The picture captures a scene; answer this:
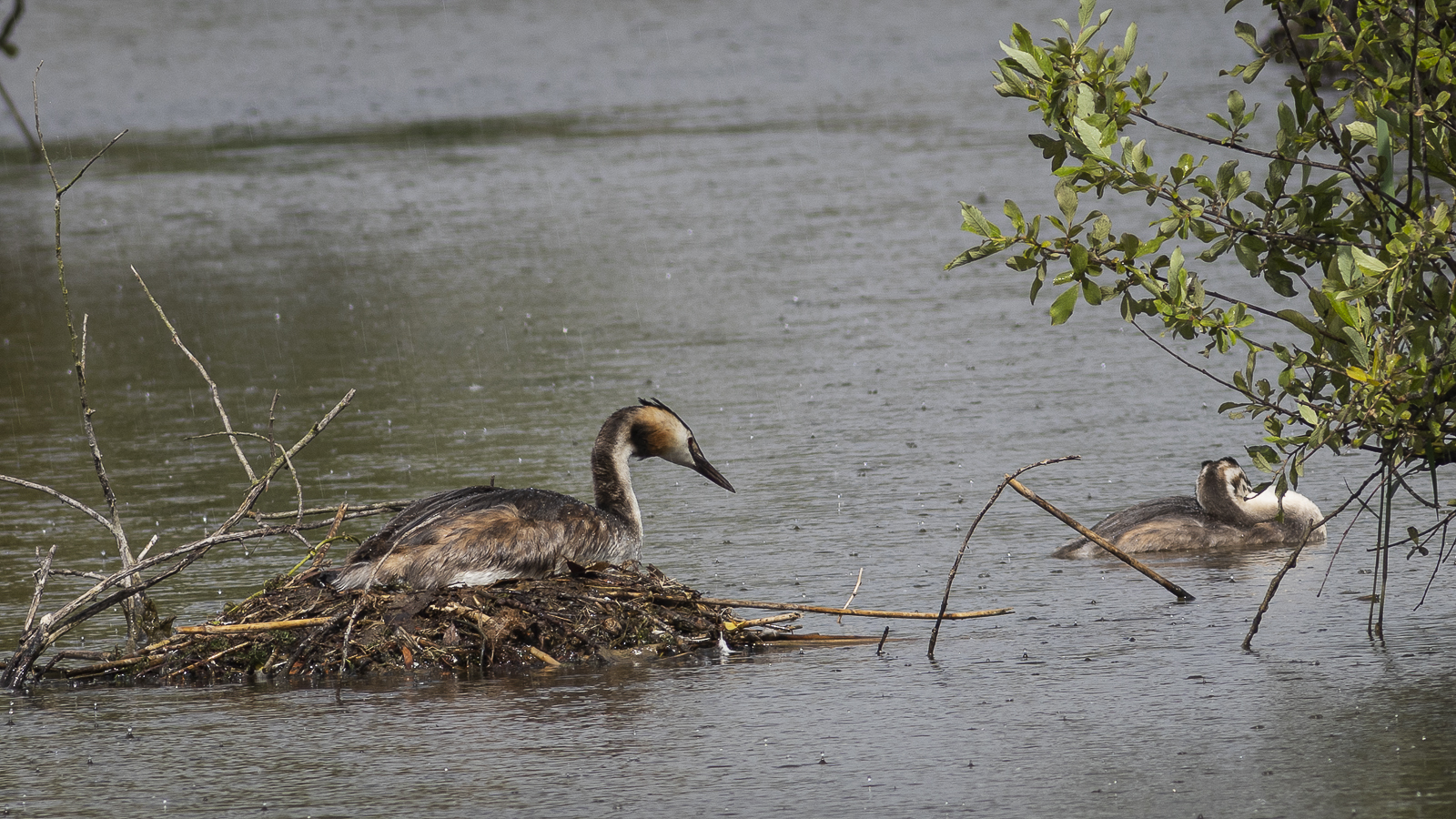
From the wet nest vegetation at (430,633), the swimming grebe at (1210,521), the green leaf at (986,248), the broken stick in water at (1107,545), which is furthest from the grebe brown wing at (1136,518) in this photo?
the green leaf at (986,248)

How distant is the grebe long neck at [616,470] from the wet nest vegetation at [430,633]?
0.68 meters

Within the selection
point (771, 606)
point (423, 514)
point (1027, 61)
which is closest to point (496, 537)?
point (423, 514)

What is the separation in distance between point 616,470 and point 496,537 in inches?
33.3

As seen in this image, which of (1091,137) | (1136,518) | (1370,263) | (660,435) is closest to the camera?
(1370,263)

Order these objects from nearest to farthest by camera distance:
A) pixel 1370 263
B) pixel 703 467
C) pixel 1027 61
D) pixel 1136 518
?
pixel 1370 263
pixel 1027 61
pixel 703 467
pixel 1136 518

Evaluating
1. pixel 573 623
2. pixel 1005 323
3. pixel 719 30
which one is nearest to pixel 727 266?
pixel 1005 323

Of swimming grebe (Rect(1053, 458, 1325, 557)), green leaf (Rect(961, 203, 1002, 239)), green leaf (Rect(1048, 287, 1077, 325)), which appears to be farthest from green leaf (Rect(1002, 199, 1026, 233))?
swimming grebe (Rect(1053, 458, 1325, 557))

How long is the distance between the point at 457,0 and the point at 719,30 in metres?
8.98

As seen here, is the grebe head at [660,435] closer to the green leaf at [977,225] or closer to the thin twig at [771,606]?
the thin twig at [771,606]

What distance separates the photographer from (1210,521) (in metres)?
9.09

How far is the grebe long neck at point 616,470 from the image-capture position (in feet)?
27.0

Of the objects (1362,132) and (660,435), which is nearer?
(1362,132)

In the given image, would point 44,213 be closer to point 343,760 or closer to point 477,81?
point 477,81

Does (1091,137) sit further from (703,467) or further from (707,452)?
(707,452)
